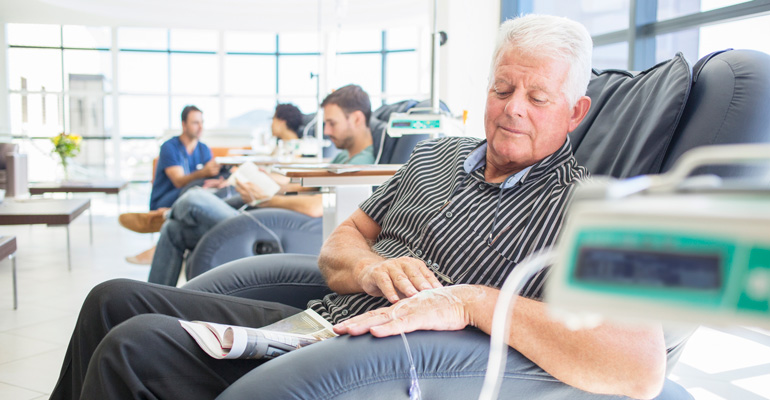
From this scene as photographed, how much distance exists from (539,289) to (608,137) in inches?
19.5

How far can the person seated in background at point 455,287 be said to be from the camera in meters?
0.89

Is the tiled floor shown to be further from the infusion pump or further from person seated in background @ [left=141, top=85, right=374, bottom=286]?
the infusion pump

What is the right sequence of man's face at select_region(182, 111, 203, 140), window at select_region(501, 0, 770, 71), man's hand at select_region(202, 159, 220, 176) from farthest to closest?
man's face at select_region(182, 111, 203, 140)
man's hand at select_region(202, 159, 220, 176)
window at select_region(501, 0, 770, 71)

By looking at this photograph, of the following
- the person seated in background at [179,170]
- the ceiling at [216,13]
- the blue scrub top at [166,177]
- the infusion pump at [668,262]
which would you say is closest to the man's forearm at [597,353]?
the infusion pump at [668,262]

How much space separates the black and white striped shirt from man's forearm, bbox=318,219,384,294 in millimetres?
29

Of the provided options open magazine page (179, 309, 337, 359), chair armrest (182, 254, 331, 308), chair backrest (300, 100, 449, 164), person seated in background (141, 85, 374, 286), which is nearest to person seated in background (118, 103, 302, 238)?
person seated in background (141, 85, 374, 286)

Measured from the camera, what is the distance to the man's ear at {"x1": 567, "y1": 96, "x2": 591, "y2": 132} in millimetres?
1290

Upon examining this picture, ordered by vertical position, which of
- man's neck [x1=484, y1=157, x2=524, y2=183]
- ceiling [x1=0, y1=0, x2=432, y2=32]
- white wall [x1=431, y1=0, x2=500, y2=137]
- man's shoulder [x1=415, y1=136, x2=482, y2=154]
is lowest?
man's neck [x1=484, y1=157, x2=524, y2=183]

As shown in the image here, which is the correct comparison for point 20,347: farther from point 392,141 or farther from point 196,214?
point 392,141

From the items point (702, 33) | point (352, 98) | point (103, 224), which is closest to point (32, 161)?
point (103, 224)

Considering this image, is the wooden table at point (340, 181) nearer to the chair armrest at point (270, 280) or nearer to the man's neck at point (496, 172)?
the chair armrest at point (270, 280)

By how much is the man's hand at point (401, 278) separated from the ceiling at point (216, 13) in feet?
26.7

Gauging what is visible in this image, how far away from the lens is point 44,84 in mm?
10180

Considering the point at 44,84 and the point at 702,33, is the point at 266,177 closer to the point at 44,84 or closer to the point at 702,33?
the point at 702,33
